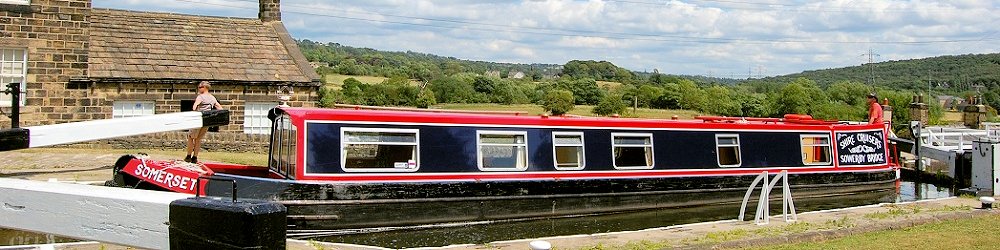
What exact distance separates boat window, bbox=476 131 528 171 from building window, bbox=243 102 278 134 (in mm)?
10437

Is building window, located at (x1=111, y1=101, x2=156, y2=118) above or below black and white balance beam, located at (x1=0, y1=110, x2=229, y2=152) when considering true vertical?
above

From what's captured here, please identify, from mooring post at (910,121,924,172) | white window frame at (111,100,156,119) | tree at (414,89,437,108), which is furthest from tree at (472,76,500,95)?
mooring post at (910,121,924,172)

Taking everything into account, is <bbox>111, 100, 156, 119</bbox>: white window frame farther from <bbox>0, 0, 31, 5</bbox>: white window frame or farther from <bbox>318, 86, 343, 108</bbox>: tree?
<bbox>318, 86, 343, 108</bbox>: tree

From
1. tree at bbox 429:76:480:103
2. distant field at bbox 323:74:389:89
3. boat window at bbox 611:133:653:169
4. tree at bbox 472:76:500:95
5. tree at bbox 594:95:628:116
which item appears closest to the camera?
boat window at bbox 611:133:653:169

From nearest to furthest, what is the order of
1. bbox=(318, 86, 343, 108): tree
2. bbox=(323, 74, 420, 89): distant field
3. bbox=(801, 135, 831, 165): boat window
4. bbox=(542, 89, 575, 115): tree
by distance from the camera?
bbox=(801, 135, 831, 165): boat window
bbox=(542, 89, 575, 115): tree
bbox=(318, 86, 343, 108): tree
bbox=(323, 74, 420, 89): distant field

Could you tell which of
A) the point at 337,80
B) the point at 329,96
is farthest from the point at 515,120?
the point at 337,80

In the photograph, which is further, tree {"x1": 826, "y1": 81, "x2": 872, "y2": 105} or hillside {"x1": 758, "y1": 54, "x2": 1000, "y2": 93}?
hillside {"x1": 758, "y1": 54, "x2": 1000, "y2": 93}

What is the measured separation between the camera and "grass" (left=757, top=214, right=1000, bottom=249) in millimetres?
8273

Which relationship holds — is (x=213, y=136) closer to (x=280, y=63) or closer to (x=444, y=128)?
(x=280, y=63)

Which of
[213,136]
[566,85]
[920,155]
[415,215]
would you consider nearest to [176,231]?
[415,215]

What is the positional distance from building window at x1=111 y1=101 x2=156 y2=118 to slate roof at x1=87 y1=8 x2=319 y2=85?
670 mm

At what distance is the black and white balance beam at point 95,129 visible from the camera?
19.2 ft

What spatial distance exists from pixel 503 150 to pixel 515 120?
1.59ft

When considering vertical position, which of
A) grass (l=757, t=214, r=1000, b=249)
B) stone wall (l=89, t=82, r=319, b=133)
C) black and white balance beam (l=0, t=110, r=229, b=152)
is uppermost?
stone wall (l=89, t=82, r=319, b=133)
